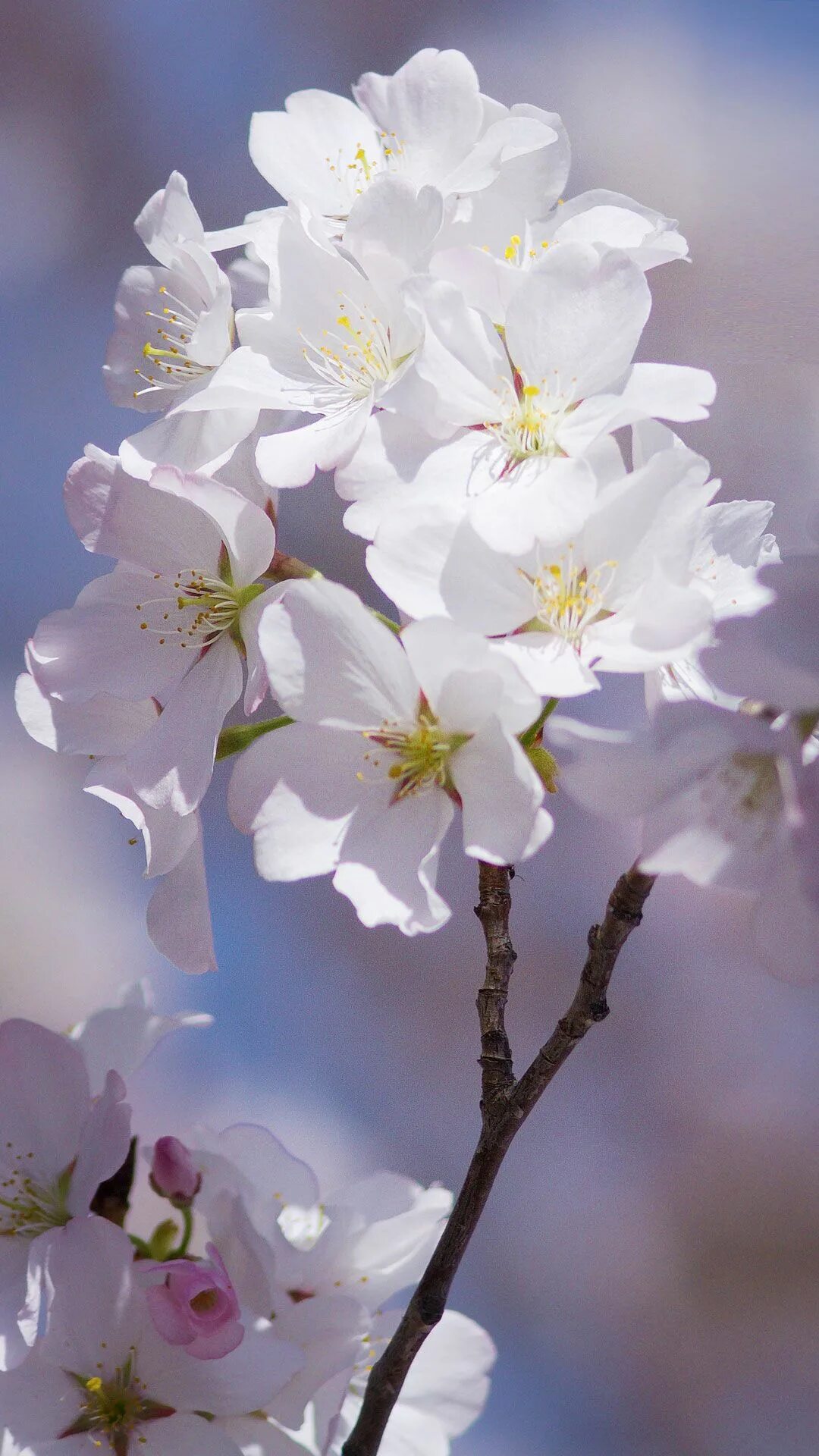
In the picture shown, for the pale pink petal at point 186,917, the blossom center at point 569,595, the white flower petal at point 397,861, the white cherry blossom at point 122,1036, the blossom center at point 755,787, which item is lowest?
the white cherry blossom at point 122,1036

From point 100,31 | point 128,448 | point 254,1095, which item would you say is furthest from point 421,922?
point 100,31

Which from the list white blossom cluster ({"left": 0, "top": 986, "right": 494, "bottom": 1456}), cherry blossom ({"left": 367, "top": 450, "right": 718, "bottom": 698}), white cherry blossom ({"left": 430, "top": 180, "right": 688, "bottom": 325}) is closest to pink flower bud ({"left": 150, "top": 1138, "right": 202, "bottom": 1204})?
white blossom cluster ({"left": 0, "top": 986, "right": 494, "bottom": 1456})

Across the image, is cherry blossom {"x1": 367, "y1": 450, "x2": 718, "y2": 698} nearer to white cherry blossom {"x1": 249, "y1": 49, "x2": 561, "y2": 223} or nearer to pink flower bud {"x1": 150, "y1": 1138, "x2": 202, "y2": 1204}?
white cherry blossom {"x1": 249, "y1": 49, "x2": 561, "y2": 223}

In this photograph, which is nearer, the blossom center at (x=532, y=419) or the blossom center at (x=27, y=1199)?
the blossom center at (x=532, y=419)

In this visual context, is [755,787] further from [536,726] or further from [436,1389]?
[436,1389]

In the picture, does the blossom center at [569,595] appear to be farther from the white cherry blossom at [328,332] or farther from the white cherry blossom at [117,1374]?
the white cherry blossom at [117,1374]

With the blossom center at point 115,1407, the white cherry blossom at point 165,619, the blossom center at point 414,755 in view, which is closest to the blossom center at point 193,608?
the white cherry blossom at point 165,619
